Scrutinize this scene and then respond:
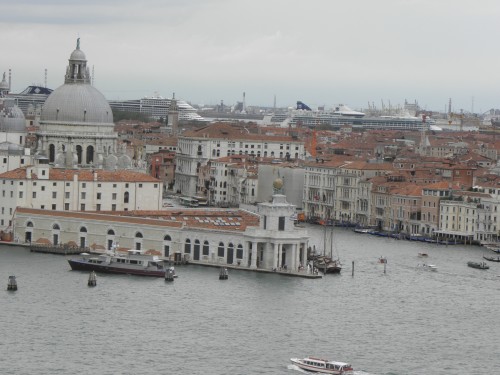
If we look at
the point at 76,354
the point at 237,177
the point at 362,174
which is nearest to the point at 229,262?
the point at 76,354

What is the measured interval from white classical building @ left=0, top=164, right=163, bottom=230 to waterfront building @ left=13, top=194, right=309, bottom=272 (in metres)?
1.31

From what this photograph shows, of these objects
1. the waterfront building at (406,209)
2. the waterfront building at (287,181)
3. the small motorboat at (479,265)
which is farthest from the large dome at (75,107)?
the small motorboat at (479,265)

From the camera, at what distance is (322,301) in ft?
103

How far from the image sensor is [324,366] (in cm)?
2441

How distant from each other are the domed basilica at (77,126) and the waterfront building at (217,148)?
14.4 metres

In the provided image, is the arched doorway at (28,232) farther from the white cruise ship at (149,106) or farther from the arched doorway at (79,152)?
the white cruise ship at (149,106)

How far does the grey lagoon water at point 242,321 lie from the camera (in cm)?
2508

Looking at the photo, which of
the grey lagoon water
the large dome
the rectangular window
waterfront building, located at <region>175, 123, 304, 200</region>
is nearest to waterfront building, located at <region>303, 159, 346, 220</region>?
waterfront building, located at <region>175, 123, 304, 200</region>

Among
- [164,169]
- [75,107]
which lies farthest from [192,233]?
[164,169]

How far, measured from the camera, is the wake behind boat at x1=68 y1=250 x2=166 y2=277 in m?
34.4

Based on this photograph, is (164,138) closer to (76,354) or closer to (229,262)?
(229,262)

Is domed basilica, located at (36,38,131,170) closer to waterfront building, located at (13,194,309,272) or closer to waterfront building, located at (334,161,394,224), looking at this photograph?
waterfront building, located at (13,194,309,272)

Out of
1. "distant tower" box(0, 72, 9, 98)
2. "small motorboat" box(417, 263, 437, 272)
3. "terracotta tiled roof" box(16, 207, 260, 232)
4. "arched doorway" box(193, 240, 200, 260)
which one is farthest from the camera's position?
"distant tower" box(0, 72, 9, 98)

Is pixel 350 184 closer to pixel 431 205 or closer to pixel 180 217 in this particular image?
pixel 431 205
